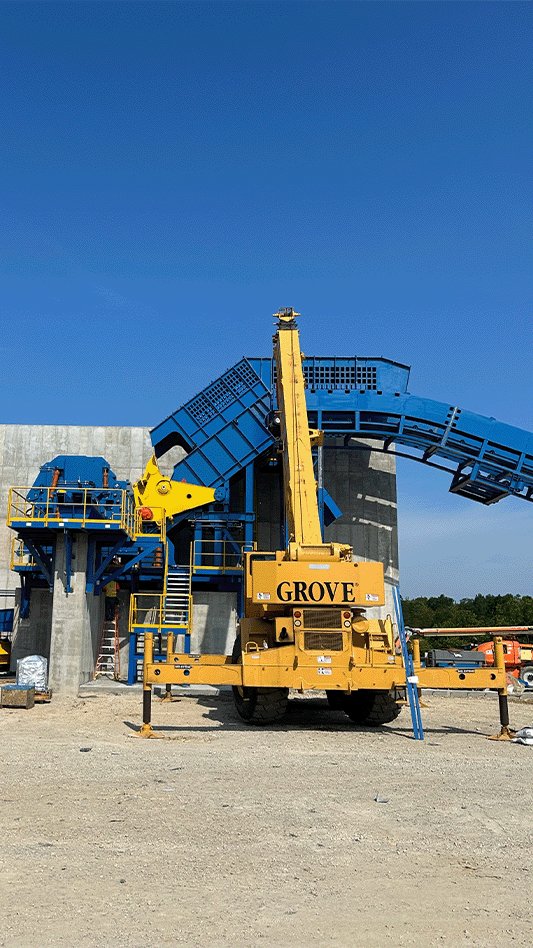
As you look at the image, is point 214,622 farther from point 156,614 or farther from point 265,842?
point 265,842

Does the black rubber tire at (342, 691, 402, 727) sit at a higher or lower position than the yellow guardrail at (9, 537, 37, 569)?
lower

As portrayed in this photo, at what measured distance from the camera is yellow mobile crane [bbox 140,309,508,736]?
13156 millimetres

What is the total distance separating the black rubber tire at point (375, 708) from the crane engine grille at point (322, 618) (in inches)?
76.4

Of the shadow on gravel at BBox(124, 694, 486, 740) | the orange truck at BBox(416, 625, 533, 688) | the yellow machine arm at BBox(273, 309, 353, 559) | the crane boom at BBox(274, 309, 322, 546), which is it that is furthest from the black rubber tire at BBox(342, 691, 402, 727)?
the orange truck at BBox(416, 625, 533, 688)

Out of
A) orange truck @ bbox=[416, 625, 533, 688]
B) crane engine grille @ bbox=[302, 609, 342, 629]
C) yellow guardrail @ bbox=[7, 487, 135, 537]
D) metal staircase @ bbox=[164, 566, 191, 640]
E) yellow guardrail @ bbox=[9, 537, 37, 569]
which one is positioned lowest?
orange truck @ bbox=[416, 625, 533, 688]

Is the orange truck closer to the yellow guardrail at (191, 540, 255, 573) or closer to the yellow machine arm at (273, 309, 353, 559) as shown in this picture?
the yellow guardrail at (191, 540, 255, 573)

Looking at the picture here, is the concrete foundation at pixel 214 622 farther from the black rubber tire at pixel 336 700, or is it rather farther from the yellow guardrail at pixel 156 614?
the black rubber tire at pixel 336 700

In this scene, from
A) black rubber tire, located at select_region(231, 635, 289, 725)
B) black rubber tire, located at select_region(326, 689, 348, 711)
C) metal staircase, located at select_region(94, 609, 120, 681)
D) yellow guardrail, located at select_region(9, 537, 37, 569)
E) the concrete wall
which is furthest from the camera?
the concrete wall

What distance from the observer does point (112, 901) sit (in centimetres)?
532

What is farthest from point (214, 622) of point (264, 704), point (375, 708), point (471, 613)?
point (471, 613)

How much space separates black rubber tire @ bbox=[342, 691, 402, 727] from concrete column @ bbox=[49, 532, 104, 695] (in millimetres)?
8323

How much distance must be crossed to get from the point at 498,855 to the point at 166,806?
351cm

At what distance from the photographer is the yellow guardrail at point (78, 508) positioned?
1964cm

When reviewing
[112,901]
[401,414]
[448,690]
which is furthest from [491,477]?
[112,901]
